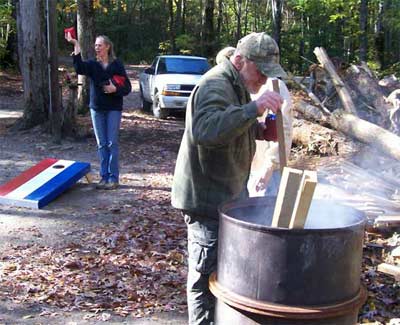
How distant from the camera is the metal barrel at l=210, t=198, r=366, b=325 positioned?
2.70 m

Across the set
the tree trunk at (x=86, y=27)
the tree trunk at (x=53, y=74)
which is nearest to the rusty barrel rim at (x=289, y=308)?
the tree trunk at (x=53, y=74)

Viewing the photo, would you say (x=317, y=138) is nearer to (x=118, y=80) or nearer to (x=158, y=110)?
(x=118, y=80)

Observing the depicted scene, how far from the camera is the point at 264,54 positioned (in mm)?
3201

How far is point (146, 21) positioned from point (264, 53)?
44.2m

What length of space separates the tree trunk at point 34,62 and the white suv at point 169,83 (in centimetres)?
403

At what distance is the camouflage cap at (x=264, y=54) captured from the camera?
320cm

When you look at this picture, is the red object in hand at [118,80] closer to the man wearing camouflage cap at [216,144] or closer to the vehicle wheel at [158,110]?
the man wearing camouflage cap at [216,144]

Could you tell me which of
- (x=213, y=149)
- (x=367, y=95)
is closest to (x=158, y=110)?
(x=367, y=95)

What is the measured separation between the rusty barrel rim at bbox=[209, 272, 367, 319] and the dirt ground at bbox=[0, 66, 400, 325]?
2.22m

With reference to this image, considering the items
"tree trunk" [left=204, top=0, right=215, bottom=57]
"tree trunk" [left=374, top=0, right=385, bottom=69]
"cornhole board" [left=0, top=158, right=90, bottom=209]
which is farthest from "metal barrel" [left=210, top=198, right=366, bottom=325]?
"tree trunk" [left=204, top=0, right=215, bottom=57]

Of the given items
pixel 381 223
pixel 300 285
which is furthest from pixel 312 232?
pixel 381 223

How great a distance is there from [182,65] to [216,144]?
1465 cm

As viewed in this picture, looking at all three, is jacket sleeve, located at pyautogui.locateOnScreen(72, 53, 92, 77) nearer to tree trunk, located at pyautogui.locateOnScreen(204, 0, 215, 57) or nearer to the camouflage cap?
the camouflage cap

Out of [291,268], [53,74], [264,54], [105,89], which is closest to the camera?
[291,268]
